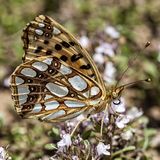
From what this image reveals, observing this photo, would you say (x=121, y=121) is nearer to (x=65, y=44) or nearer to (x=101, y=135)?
(x=101, y=135)

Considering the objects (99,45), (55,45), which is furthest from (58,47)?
(99,45)

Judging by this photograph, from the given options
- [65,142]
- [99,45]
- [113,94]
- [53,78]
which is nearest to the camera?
[65,142]

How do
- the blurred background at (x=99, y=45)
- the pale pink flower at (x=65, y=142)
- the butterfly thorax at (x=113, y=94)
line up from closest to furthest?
the pale pink flower at (x=65, y=142) < the butterfly thorax at (x=113, y=94) < the blurred background at (x=99, y=45)

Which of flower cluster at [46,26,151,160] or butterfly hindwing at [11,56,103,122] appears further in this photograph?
butterfly hindwing at [11,56,103,122]

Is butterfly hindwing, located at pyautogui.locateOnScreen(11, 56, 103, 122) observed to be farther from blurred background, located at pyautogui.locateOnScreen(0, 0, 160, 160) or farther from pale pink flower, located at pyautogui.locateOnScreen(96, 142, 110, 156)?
blurred background, located at pyautogui.locateOnScreen(0, 0, 160, 160)

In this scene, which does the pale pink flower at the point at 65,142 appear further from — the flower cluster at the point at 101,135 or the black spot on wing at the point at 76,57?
the black spot on wing at the point at 76,57

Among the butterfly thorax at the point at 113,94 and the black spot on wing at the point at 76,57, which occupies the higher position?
the black spot on wing at the point at 76,57

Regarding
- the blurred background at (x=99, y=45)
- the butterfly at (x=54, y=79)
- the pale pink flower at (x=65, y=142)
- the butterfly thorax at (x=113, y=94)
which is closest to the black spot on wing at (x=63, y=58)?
the butterfly at (x=54, y=79)

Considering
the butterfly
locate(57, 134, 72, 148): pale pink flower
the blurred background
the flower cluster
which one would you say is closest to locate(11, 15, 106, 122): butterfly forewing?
the butterfly
